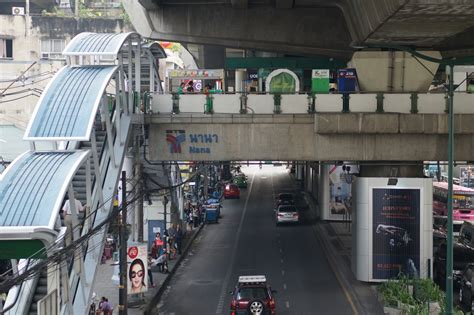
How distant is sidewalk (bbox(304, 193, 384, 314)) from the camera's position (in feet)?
79.9

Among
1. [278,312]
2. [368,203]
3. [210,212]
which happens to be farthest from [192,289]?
[210,212]

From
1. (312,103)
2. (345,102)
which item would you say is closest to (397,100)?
(345,102)

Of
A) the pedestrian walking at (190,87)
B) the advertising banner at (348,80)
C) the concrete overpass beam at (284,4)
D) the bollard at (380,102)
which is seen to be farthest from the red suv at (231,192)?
the bollard at (380,102)

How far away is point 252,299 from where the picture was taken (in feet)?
69.3

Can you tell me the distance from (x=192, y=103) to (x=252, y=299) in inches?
358

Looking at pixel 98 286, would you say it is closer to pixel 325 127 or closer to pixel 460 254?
pixel 325 127

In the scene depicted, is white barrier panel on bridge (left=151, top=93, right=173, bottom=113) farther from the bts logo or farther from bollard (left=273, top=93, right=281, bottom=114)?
bollard (left=273, top=93, right=281, bottom=114)

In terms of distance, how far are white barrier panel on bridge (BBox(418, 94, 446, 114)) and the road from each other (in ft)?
25.8

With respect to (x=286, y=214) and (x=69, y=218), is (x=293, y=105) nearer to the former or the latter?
(x=69, y=218)

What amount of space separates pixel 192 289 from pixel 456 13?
52.6ft

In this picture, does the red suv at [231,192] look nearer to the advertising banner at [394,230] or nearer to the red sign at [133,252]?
the advertising banner at [394,230]

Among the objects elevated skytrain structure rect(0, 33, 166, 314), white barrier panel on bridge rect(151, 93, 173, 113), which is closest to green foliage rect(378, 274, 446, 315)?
elevated skytrain structure rect(0, 33, 166, 314)

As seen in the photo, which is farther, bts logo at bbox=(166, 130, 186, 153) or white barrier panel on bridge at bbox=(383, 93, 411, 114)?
white barrier panel on bridge at bbox=(383, 93, 411, 114)

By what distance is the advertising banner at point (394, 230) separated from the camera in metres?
27.1
